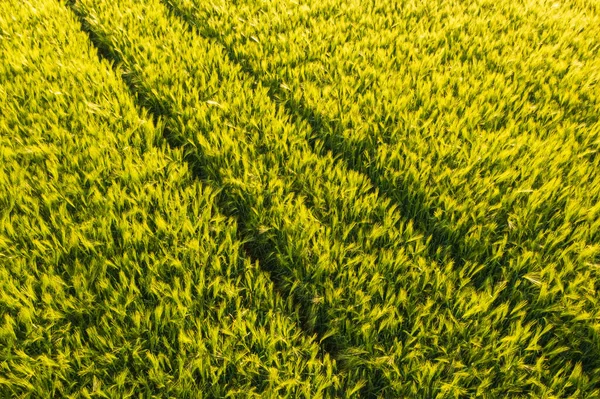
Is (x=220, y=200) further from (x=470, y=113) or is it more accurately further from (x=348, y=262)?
(x=470, y=113)

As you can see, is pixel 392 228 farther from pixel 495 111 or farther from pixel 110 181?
pixel 110 181

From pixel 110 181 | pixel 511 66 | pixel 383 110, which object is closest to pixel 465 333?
pixel 383 110

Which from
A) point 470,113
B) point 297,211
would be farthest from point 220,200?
point 470,113

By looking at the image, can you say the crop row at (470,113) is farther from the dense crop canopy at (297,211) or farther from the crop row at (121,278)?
the crop row at (121,278)

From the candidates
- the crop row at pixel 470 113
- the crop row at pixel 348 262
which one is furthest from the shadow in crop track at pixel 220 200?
the crop row at pixel 470 113

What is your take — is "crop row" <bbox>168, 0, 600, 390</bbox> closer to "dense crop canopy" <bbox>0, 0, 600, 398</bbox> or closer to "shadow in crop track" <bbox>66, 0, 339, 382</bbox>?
"dense crop canopy" <bbox>0, 0, 600, 398</bbox>
